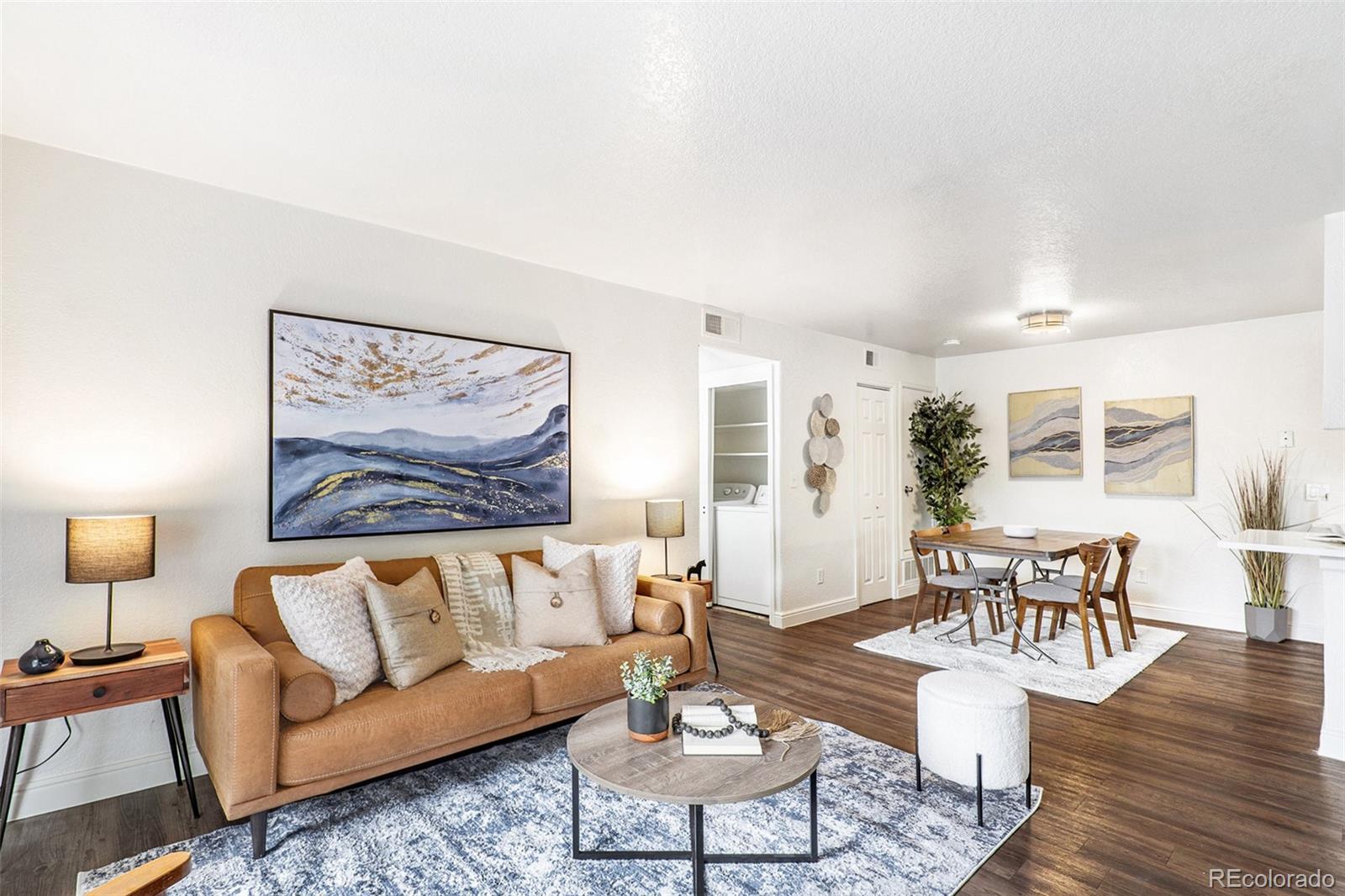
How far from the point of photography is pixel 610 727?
229cm

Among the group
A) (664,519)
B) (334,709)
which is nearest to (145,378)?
(334,709)

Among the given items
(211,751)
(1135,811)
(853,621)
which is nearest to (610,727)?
(211,751)

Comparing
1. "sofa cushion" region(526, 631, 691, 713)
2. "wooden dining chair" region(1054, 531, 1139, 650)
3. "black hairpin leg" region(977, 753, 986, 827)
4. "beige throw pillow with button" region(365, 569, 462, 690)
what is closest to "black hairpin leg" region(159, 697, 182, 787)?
"beige throw pillow with button" region(365, 569, 462, 690)

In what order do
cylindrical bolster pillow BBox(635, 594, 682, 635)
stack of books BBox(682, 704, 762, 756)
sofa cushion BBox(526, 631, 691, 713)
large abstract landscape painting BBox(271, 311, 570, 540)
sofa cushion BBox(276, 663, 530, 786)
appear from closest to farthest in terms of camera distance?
→ stack of books BBox(682, 704, 762, 756)
sofa cushion BBox(276, 663, 530, 786)
sofa cushion BBox(526, 631, 691, 713)
large abstract landscape painting BBox(271, 311, 570, 540)
cylindrical bolster pillow BBox(635, 594, 682, 635)

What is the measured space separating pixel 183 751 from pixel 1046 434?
6889 mm

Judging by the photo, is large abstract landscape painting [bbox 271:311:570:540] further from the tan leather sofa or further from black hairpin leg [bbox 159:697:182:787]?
black hairpin leg [bbox 159:697:182:787]

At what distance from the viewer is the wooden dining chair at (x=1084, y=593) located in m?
4.25

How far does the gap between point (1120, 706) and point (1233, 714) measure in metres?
0.53

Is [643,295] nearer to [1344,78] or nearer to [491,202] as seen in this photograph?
[491,202]

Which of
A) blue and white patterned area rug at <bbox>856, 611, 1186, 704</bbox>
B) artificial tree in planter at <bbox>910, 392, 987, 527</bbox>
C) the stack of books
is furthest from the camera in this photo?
artificial tree in planter at <bbox>910, 392, 987, 527</bbox>

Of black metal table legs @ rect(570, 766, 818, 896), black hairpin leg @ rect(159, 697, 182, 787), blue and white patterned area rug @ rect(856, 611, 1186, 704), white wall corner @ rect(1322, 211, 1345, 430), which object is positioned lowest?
blue and white patterned area rug @ rect(856, 611, 1186, 704)

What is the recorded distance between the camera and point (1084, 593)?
14.2ft

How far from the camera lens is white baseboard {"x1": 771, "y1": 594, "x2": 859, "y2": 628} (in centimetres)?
547

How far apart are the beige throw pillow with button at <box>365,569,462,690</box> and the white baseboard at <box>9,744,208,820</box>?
93 cm
